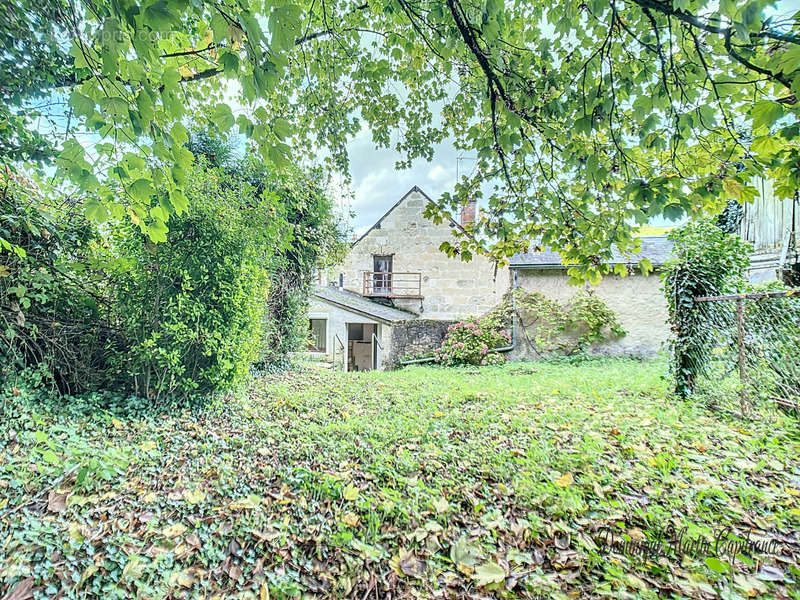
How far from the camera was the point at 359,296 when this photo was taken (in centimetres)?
1523

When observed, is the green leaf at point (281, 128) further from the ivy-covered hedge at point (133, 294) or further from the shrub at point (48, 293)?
the shrub at point (48, 293)

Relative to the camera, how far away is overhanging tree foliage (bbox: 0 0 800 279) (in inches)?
51.3

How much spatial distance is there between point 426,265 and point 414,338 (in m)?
4.26

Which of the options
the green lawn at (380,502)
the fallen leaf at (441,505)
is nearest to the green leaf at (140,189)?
the green lawn at (380,502)

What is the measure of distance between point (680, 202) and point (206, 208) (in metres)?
4.25

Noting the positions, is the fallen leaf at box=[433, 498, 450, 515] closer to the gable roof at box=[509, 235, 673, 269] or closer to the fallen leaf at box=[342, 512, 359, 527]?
the fallen leaf at box=[342, 512, 359, 527]

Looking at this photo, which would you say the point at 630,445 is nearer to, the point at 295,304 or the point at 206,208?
the point at 206,208

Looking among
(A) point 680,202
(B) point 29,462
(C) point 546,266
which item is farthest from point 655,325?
(B) point 29,462

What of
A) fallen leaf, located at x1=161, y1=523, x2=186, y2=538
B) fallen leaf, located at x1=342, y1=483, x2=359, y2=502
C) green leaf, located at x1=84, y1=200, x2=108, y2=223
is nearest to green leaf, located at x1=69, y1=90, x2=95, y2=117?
green leaf, located at x1=84, y1=200, x2=108, y2=223

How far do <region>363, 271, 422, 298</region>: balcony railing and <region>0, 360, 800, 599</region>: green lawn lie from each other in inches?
456

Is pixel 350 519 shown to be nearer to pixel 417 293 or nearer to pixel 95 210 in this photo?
pixel 95 210

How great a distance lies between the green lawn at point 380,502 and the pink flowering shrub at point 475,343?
660 centimetres

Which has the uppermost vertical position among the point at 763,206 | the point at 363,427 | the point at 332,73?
the point at 332,73

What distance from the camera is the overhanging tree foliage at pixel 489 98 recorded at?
1302 mm
